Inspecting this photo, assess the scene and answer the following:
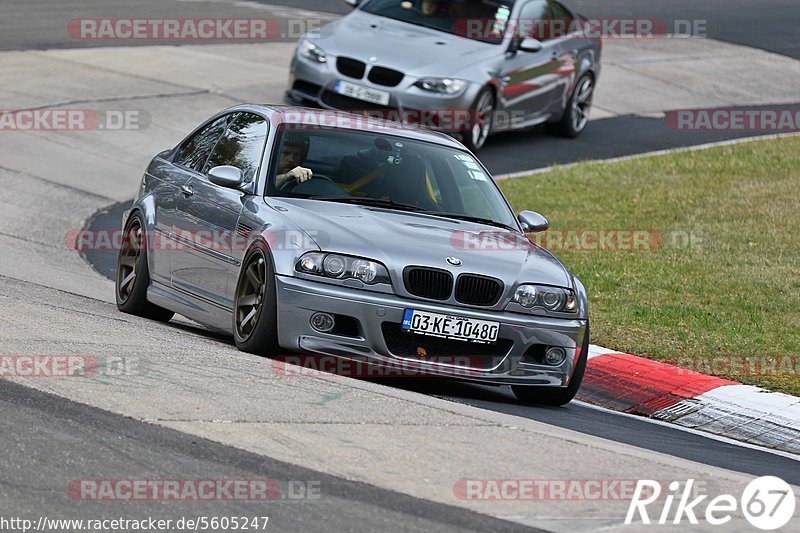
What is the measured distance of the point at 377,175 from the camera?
9297mm

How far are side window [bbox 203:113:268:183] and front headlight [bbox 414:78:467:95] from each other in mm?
7168

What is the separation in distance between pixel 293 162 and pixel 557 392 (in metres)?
2.12

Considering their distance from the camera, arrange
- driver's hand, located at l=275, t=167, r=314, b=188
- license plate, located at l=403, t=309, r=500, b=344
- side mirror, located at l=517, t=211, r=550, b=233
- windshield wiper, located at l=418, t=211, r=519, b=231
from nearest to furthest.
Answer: license plate, located at l=403, t=309, r=500, b=344 → driver's hand, located at l=275, t=167, r=314, b=188 → windshield wiper, located at l=418, t=211, r=519, b=231 → side mirror, located at l=517, t=211, r=550, b=233

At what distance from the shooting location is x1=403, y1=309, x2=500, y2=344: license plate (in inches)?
320

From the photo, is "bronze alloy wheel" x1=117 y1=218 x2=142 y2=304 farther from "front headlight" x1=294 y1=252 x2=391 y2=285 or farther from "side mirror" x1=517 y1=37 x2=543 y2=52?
"side mirror" x1=517 y1=37 x2=543 y2=52

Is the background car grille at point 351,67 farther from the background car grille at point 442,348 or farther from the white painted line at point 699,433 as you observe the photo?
the background car grille at point 442,348

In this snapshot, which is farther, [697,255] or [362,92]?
[362,92]

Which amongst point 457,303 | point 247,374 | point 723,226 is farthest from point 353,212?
point 723,226

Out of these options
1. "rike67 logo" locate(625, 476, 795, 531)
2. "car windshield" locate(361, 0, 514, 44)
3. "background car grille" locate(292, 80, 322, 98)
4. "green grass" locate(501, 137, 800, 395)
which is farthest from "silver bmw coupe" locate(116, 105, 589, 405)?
"car windshield" locate(361, 0, 514, 44)

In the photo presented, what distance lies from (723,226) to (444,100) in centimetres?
383

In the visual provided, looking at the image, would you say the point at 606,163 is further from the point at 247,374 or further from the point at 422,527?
the point at 422,527

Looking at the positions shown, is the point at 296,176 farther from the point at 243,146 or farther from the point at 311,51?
the point at 311,51

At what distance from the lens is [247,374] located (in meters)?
7.47

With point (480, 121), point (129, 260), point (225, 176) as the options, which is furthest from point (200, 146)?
point (480, 121)
